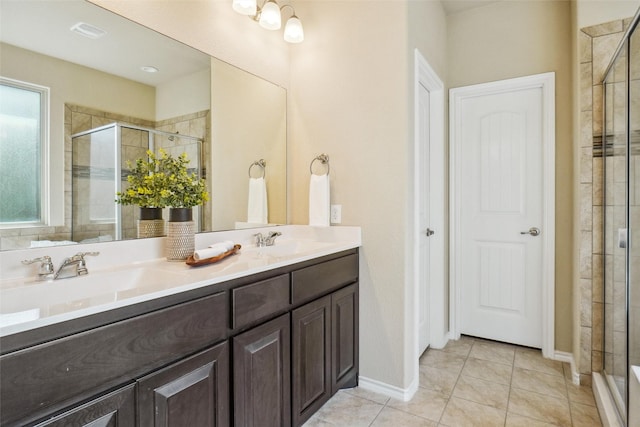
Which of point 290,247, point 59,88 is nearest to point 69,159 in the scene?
point 59,88

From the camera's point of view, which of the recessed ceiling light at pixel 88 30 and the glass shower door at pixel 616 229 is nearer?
the recessed ceiling light at pixel 88 30

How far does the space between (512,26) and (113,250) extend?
316 centimetres

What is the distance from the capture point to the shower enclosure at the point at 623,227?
158 centimetres

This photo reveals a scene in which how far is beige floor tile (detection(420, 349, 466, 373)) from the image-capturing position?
8.02 ft

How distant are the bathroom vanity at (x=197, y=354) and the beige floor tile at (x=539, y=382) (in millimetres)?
1220

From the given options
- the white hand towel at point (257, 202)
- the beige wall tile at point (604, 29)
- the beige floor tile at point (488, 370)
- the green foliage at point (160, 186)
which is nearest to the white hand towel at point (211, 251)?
the green foliage at point (160, 186)

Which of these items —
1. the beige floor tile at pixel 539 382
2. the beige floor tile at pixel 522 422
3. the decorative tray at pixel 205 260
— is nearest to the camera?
the decorative tray at pixel 205 260

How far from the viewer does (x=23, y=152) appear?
121cm

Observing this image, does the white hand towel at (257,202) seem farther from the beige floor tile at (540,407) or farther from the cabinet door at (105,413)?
the beige floor tile at (540,407)

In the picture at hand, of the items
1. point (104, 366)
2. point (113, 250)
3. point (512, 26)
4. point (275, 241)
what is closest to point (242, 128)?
point (275, 241)

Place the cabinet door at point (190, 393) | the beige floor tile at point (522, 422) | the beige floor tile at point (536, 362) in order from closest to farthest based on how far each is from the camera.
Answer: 1. the cabinet door at point (190, 393)
2. the beige floor tile at point (522, 422)
3. the beige floor tile at point (536, 362)

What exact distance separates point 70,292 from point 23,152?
525mm

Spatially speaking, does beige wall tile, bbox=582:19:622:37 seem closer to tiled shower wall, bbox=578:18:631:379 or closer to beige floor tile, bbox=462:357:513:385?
tiled shower wall, bbox=578:18:631:379

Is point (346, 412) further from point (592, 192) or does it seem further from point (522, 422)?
point (592, 192)
